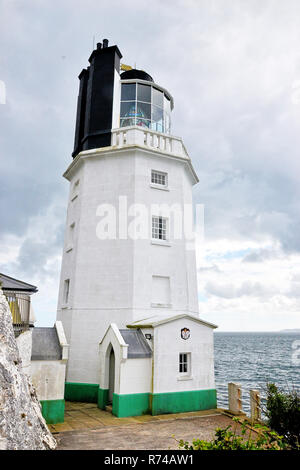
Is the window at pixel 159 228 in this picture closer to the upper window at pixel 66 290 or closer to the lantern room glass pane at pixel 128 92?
the upper window at pixel 66 290

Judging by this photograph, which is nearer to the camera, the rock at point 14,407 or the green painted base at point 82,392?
the rock at point 14,407

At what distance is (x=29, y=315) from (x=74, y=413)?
17.1ft

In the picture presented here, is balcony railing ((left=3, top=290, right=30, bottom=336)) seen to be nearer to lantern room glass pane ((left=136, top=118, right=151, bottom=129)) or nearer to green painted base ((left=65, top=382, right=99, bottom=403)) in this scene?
green painted base ((left=65, top=382, right=99, bottom=403))

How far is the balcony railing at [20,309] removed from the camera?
41.7 ft

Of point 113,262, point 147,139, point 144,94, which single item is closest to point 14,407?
point 113,262

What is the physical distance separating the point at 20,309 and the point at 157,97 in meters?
16.5

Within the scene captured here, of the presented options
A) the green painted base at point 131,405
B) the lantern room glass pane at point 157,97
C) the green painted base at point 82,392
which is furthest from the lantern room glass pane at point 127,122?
the green painted base at point 131,405

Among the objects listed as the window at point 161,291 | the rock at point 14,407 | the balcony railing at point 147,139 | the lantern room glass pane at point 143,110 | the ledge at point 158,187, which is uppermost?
the lantern room glass pane at point 143,110

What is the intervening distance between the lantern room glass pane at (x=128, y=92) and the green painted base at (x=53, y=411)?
1840 centimetres

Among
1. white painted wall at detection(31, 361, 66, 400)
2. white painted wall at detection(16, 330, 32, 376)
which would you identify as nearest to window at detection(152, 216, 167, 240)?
white painted wall at detection(31, 361, 66, 400)

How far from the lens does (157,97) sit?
73.6 ft

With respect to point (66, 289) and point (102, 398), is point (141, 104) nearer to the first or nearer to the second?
point (66, 289)

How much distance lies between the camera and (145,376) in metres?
15.1

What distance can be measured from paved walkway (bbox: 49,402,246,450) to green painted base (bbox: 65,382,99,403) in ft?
3.96
